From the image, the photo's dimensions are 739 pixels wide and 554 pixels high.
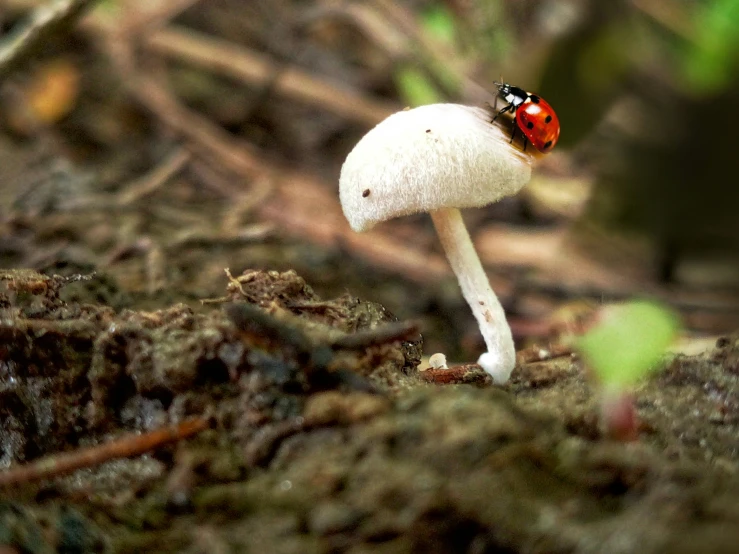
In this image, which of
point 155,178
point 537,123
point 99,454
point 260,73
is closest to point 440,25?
point 260,73

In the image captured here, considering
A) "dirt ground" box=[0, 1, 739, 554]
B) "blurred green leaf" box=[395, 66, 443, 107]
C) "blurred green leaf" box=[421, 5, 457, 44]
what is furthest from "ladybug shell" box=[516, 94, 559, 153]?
"blurred green leaf" box=[421, 5, 457, 44]

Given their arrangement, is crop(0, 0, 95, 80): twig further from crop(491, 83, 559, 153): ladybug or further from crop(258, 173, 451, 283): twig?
crop(491, 83, 559, 153): ladybug

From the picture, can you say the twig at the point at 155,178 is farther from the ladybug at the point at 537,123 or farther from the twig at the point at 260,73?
the ladybug at the point at 537,123

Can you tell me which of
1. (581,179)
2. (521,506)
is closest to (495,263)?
(581,179)

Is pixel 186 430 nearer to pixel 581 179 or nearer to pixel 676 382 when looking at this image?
pixel 676 382

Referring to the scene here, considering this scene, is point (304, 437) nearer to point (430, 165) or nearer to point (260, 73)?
point (430, 165)
